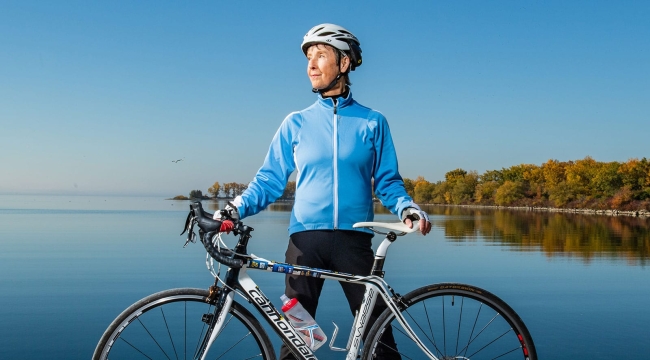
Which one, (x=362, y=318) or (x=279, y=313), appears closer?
(x=279, y=313)

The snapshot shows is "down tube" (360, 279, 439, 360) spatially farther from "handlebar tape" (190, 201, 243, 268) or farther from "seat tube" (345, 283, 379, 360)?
"handlebar tape" (190, 201, 243, 268)

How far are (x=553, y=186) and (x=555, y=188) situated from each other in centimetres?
254

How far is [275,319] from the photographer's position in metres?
2.92

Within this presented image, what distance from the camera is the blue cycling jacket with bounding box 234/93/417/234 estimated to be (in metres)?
3.02

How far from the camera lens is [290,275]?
311 centimetres

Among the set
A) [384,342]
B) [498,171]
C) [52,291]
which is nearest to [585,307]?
[384,342]

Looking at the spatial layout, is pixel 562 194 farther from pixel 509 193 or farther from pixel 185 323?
pixel 185 323

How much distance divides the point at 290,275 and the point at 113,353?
3.04 ft

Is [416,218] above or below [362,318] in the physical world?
above

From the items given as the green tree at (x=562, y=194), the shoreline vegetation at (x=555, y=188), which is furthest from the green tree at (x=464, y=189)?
the green tree at (x=562, y=194)

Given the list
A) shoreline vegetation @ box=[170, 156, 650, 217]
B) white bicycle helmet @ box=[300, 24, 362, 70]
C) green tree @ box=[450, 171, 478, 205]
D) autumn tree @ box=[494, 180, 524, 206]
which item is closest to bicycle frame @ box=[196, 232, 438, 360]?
white bicycle helmet @ box=[300, 24, 362, 70]

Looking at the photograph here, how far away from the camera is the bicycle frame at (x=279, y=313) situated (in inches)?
111

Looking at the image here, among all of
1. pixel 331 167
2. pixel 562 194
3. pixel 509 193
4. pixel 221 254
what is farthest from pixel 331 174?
pixel 509 193

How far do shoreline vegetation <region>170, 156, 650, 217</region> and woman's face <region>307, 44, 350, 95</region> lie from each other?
6539 centimetres
